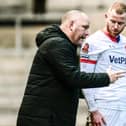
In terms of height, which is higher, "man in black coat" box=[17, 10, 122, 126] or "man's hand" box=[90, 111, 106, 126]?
"man in black coat" box=[17, 10, 122, 126]

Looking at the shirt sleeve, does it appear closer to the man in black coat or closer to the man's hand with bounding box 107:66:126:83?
the man in black coat

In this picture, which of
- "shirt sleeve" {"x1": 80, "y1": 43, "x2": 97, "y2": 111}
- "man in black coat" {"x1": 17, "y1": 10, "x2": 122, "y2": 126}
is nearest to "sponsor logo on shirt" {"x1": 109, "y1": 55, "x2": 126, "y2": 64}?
"shirt sleeve" {"x1": 80, "y1": 43, "x2": 97, "y2": 111}

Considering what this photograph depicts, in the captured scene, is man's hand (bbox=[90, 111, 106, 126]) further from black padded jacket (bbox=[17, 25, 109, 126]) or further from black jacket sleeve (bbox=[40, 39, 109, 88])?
black jacket sleeve (bbox=[40, 39, 109, 88])

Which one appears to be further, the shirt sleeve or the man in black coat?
the shirt sleeve

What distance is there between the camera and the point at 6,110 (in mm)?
14305

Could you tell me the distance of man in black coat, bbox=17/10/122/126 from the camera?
22.3 ft

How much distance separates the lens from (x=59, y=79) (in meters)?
6.89

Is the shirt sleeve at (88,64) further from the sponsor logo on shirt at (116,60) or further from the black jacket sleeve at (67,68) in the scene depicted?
the black jacket sleeve at (67,68)

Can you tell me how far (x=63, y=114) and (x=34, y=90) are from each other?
0.30 metres

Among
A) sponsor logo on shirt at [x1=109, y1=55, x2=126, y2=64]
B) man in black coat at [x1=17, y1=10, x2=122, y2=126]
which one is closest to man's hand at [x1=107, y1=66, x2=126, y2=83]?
man in black coat at [x1=17, y1=10, x2=122, y2=126]

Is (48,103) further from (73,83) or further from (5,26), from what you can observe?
(5,26)

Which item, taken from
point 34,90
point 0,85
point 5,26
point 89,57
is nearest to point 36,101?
point 34,90

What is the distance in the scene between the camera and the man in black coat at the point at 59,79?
267 inches

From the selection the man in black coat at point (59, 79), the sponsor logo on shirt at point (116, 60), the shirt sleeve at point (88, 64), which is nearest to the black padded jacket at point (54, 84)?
the man in black coat at point (59, 79)
